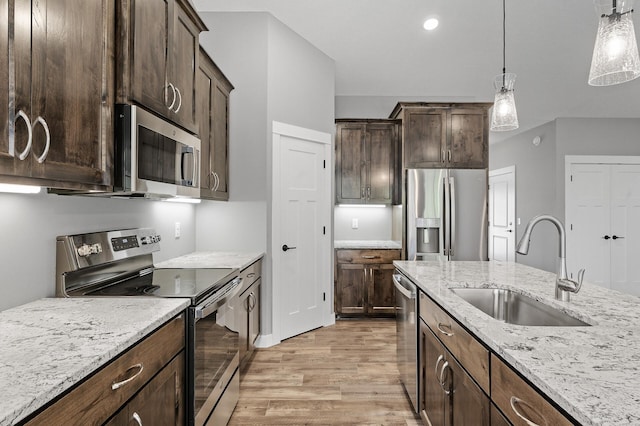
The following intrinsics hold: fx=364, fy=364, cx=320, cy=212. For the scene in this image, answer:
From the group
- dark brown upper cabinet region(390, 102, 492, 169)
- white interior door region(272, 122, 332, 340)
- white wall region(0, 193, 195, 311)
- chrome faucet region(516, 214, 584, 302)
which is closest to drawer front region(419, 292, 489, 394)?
chrome faucet region(516, 214, 584, 302)

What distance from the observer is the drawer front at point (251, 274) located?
107 inches

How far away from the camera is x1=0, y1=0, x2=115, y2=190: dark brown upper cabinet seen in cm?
99

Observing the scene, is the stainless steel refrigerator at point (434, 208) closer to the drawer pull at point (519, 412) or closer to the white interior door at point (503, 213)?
the white interior door at point (503, 213)

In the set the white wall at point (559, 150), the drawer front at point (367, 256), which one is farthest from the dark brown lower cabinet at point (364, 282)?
the white wall at point (559, 150)

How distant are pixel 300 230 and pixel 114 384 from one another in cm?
279

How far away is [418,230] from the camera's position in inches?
172

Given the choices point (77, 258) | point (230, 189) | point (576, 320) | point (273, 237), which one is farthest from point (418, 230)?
point (77, 258)

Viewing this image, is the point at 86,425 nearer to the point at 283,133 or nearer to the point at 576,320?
the point at 576,320

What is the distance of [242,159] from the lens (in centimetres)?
349

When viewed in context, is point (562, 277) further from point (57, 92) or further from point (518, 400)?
point (57, 92)

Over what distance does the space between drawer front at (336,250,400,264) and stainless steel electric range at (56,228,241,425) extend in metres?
2.26

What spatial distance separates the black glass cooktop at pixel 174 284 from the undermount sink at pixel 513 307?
127cm

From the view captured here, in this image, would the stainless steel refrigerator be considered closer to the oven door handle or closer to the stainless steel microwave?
the oven door handle

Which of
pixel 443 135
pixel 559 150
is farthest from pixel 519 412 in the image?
pixel 559 150
